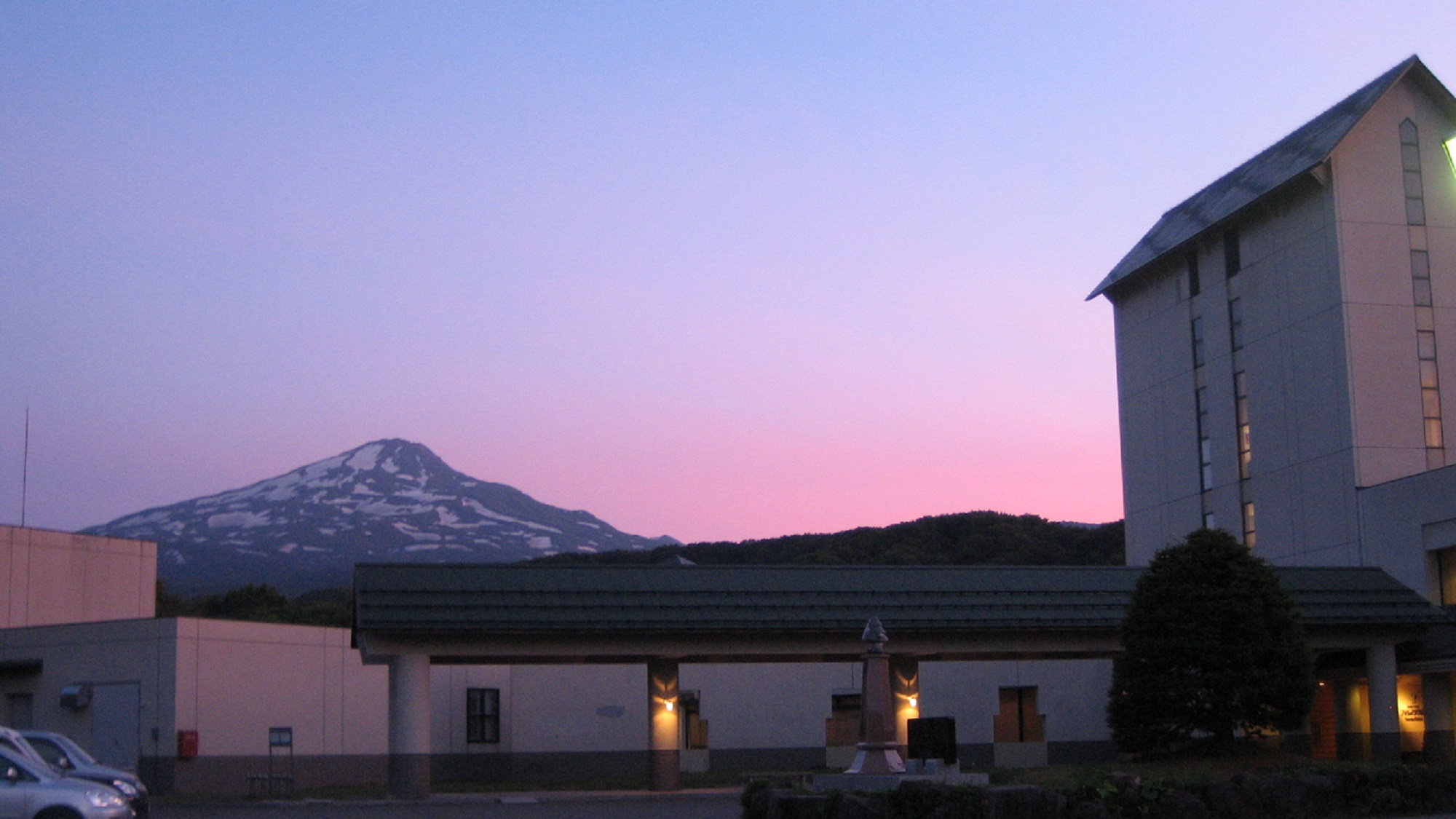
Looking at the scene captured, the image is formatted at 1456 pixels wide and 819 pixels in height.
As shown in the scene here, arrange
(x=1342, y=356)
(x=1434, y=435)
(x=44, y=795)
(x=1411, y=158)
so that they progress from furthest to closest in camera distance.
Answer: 1. (x=1411, y=158)
2. (x=1434, y=435)
3. (x=1342, y=356)
4. (x=44, y=795)

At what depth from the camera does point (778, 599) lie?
33.8m

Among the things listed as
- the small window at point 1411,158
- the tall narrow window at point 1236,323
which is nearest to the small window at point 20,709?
the tall narrow window at point 1236,323

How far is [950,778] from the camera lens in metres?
24.6

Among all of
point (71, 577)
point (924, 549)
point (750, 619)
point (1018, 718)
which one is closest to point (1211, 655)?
point (750, 619)

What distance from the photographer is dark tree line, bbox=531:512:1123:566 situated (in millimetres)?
96750

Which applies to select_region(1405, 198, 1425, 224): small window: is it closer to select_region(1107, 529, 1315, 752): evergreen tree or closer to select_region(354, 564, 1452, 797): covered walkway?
select_region(354, 564, 1452, 797): covered walkway

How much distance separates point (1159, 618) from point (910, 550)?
72.8m

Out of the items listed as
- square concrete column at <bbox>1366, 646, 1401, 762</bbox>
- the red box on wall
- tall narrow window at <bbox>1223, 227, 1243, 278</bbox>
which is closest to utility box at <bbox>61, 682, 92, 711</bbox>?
the red box on wall

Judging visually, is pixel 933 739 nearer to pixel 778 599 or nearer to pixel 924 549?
pixel 778 599

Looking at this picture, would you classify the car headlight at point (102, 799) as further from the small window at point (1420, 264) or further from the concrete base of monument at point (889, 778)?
the small window at point (1420, 264)

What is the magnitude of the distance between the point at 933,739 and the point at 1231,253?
996 inches

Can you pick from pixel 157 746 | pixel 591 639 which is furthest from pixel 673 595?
pixel 157 746

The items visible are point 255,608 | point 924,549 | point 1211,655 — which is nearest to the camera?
point 1211,655

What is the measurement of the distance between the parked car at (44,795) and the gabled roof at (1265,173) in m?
35.2
